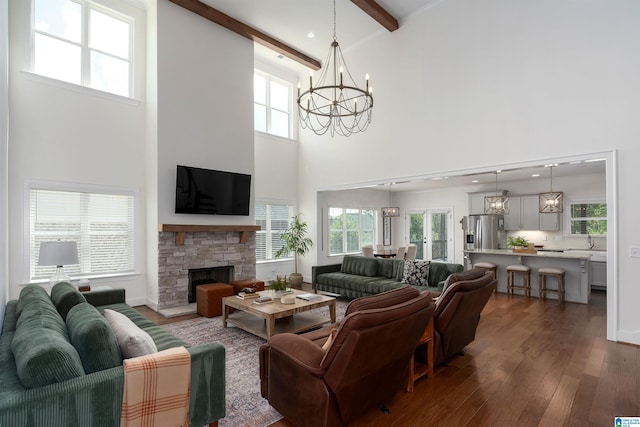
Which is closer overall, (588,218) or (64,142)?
(64,142)

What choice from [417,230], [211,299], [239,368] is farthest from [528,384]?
[417,230]

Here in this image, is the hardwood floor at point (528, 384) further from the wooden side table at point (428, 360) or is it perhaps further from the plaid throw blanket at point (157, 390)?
the plaid throw blanket at point (157, 390)

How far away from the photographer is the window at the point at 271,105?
7.92 metres

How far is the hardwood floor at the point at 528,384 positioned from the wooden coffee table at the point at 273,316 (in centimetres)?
153

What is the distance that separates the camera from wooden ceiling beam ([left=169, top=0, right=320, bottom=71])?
589 centimetres

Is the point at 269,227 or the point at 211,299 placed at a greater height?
the point at 269,227

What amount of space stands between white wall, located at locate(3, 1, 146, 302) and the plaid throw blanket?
4.48 meters

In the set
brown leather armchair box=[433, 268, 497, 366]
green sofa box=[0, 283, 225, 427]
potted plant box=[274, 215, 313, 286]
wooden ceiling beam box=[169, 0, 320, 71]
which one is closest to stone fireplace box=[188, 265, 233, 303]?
potted plant box=[274, 215, 313, 286]

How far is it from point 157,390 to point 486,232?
29.5 ft

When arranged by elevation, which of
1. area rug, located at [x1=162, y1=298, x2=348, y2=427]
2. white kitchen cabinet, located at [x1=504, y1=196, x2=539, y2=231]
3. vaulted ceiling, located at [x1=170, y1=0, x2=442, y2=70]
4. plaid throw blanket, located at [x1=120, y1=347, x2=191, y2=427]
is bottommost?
area rug, located at [x1=162, y1=298, x2=348, y2=427]

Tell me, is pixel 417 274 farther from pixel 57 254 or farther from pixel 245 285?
pixel 57 254

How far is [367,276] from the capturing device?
247 inches

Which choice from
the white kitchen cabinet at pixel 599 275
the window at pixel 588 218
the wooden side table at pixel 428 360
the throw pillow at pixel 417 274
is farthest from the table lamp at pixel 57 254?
the window at pixel 588 218

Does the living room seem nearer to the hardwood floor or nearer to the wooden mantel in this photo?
the wooden mantel
